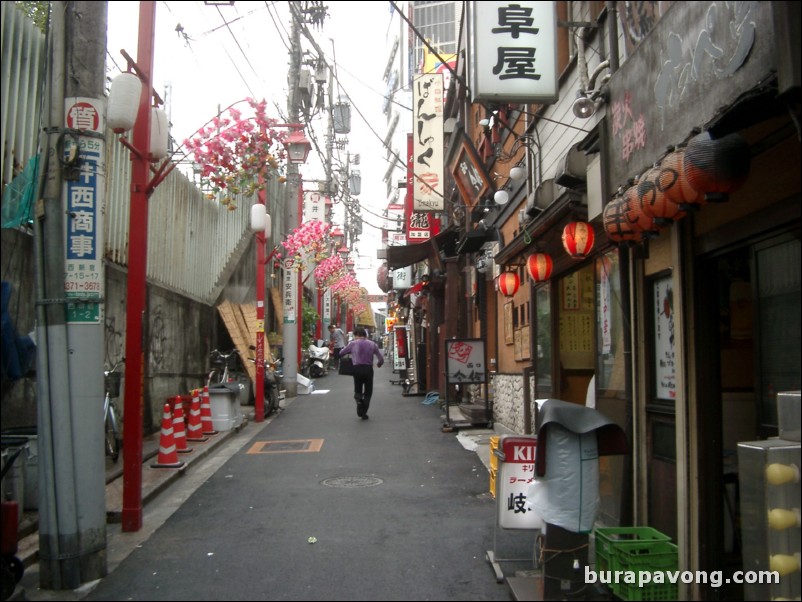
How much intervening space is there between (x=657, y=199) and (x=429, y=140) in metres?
12.0

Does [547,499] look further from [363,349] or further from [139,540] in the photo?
[363,349]

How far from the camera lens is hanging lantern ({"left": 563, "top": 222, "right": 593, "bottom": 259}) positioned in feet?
24.4

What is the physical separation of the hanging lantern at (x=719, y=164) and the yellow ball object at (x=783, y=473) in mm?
1520

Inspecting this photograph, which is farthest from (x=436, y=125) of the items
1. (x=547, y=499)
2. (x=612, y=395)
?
(x=547, y=499)

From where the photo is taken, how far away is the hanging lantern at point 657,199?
14.9ft

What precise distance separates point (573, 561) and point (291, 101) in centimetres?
1632

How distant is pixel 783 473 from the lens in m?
3.58

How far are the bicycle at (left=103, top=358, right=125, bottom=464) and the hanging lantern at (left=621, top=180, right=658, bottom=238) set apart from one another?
697 centimetres

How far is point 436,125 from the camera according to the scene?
15961 millimetres

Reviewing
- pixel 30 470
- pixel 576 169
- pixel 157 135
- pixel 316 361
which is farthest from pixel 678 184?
pixel 316 361

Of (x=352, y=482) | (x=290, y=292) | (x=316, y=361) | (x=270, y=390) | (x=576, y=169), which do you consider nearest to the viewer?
(x=576, y=169)

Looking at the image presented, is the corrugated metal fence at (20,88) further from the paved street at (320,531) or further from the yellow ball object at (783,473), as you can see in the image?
the yellow ball object at (783,473)

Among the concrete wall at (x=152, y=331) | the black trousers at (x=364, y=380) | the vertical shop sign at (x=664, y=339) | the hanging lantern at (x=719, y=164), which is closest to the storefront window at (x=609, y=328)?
the vertical shop sign at (x=664, y=339)

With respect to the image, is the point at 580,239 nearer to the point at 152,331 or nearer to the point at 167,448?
the point at 167,448
